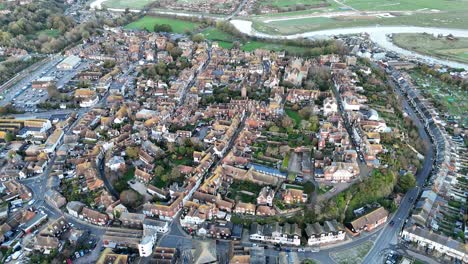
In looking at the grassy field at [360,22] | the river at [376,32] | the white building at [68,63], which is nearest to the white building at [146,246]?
the white building at [68,63]

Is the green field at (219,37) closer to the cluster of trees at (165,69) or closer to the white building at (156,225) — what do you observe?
the cluster of trees at (165,69)

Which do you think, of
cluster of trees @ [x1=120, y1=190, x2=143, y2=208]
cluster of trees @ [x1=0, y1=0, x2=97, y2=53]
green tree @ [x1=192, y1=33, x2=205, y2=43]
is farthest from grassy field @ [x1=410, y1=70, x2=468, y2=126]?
cluster of trees @ [x1=0, y1=0, x2=97, y2=53]

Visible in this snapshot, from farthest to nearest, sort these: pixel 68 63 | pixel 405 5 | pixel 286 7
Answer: pixel 286 7
pixel 405 5
pixel 68 63

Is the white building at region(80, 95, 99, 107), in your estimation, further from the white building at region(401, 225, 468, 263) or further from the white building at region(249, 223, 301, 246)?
the white building at region(401, 225, 468, 263)

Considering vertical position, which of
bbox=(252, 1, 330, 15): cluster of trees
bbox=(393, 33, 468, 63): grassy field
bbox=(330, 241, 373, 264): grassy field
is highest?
bbox=(252, 1, 330, 15): cluster of trees

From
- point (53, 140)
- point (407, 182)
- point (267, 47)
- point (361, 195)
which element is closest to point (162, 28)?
point (267, 47)

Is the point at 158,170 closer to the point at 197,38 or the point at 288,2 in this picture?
the point at 197,38

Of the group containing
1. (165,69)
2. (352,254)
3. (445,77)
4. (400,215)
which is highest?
(445,77)
